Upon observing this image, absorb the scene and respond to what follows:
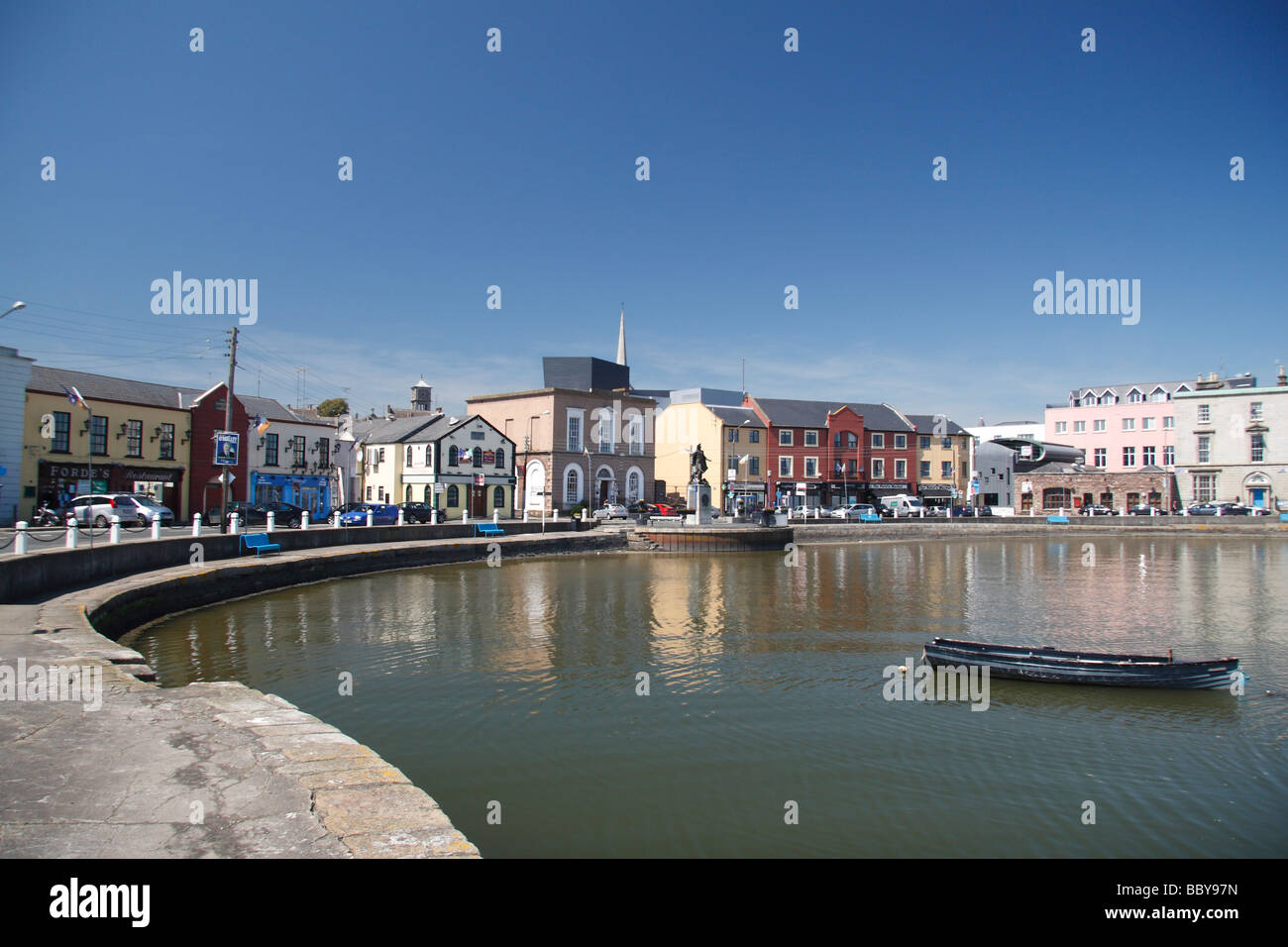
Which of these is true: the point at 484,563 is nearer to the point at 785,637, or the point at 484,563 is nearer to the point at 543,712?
the point at 785,637

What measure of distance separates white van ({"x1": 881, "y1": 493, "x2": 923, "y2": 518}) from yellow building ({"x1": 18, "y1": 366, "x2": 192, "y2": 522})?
55964mm

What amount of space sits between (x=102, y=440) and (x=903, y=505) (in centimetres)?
6216

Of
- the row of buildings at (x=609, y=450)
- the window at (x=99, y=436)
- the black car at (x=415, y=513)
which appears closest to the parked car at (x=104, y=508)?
the row of buildings at (x=609, y=450)

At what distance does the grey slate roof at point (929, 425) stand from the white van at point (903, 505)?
817 centimetres

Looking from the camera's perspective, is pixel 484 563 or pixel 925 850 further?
pixel 484 563

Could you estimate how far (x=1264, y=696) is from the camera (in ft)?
46.9

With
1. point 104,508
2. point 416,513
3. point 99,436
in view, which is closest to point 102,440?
point 99,436

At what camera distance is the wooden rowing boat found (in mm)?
14344

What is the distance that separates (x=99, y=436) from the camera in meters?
39.9

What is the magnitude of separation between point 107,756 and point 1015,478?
87267mm

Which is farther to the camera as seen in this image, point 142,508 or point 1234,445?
point 1234,445

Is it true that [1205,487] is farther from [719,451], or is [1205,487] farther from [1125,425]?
[719,451]

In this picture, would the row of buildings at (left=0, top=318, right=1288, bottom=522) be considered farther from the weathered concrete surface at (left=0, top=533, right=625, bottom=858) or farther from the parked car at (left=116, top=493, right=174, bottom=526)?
the weathered concrete surface at (left=0, top=533, right=625, bottom=858)
